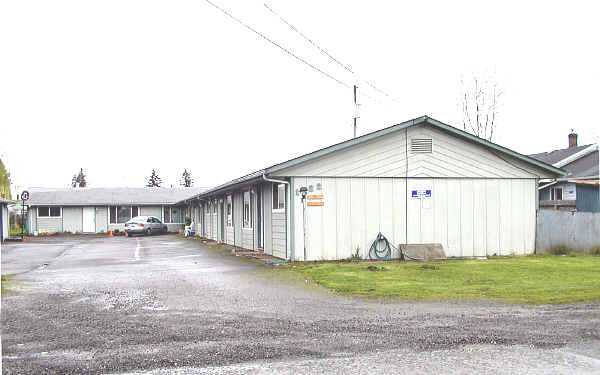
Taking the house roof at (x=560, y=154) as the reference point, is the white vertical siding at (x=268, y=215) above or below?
below

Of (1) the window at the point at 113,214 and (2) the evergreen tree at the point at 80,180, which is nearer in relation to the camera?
(1) the window at the point at 113,214

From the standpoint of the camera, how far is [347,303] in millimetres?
9852

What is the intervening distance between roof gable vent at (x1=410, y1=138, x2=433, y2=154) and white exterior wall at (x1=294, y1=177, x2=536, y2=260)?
34.4 inches

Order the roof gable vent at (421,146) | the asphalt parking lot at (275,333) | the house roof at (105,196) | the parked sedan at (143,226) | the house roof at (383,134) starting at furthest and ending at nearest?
the house roof at (105,196) < the parked sedan at (143,226) < the roof gable vent at (421,146) < the house roof at (383,134) < the asphalt parking lot at (275,333)

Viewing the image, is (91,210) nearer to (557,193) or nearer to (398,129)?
(557,193)

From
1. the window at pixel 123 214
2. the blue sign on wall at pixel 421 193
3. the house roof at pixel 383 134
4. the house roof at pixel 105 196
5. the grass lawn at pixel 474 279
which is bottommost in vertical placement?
the grass lawn at pixel 474 279

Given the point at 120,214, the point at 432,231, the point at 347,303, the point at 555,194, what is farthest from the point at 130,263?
the point at 120,214

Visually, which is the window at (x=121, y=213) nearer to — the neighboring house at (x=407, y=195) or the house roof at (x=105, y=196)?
the house roof at (x=105, y=196)

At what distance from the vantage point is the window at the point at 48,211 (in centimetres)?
4738

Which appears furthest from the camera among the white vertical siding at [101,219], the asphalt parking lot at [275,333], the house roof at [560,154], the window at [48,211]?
the white vertical siding at [101,219]

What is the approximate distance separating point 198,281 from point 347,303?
4.47m

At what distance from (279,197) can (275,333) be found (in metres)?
11.2

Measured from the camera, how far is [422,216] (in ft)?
59.5

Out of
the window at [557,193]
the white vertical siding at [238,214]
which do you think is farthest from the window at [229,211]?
the window at [557,193]
